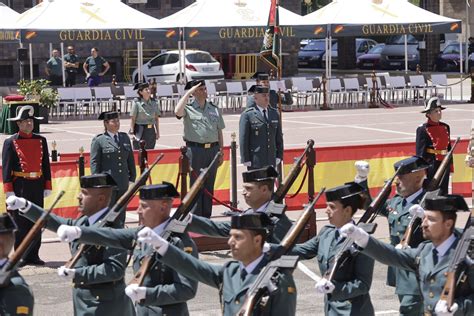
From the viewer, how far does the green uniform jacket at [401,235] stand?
10.3 meters

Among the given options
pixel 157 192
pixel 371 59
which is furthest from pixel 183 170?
pixel 371 59

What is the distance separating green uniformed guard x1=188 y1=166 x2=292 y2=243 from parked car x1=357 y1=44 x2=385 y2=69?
47.6 metres

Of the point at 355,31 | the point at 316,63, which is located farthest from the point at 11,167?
the point at 316,63

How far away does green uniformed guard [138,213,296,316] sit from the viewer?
7750 millimetres

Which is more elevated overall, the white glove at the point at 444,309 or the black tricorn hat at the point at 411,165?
the black tricorn hat at the point at 411,165

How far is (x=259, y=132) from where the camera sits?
56.6 ft

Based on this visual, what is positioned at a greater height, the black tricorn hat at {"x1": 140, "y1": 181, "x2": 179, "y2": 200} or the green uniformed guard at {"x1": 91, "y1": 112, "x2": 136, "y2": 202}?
the black tricorn hat at {"x1": 140, "y1": 181, "x2": 179, "y2": 200}

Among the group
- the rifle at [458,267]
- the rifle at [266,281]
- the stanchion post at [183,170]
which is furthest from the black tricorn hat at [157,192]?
the stanchion post at [183,170]

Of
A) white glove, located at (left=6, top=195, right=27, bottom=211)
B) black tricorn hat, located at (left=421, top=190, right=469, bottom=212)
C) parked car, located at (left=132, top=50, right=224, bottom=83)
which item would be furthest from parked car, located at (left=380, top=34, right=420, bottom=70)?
black tricorn hat, located at (left=421, top=190, right=469, bottom=212)

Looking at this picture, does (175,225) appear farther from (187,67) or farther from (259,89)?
(187,67)

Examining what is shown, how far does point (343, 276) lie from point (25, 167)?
6856 millimetres

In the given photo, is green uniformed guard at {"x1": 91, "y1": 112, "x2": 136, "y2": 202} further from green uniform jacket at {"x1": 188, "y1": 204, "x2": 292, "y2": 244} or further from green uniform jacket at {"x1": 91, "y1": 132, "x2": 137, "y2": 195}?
green uniform jacket at {"x1": 188, "y1": 204, "x2": 292, "y2": 244}

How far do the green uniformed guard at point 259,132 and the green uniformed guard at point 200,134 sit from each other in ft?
1.20

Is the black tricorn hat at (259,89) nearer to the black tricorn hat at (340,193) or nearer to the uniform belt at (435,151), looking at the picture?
the uniform belt at (435,151)
